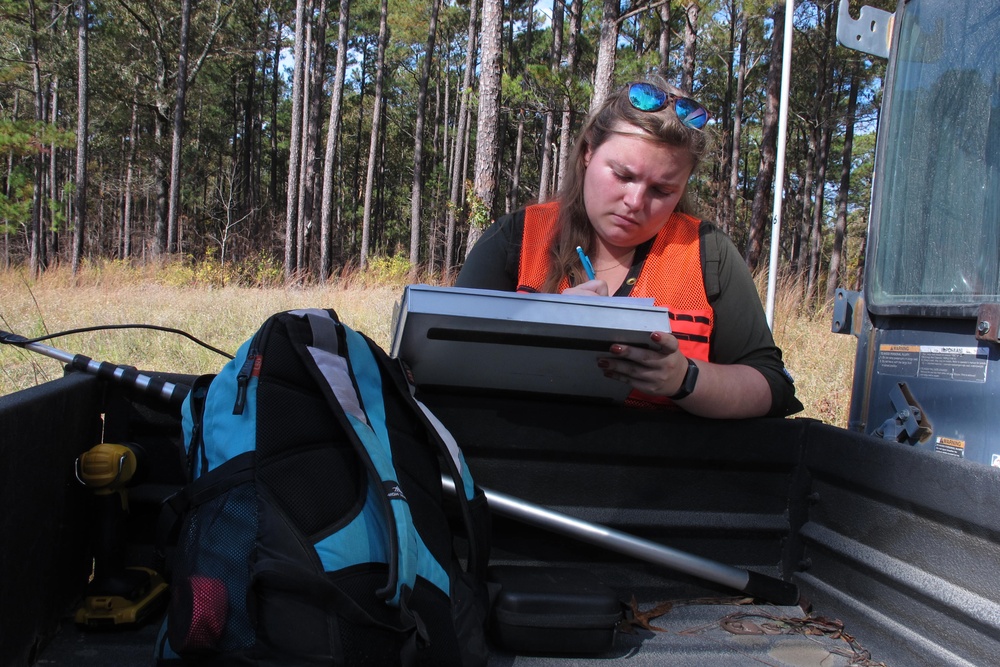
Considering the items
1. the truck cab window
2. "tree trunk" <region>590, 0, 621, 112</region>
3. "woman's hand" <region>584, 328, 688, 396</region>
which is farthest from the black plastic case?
"tree trunk" <region>590, 0, 621, 112</region>

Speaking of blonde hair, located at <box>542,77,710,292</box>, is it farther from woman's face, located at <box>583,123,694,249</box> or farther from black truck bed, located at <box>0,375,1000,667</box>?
black truck bed, located at <box>0,375,1000,667</box>

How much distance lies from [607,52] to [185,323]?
8169 millimetres

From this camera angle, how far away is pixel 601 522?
74.4 inches

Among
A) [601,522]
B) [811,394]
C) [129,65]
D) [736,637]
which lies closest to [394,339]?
[601,522]

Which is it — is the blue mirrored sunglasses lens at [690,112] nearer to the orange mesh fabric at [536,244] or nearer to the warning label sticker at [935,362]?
the orange mesh fabric at [536,244]

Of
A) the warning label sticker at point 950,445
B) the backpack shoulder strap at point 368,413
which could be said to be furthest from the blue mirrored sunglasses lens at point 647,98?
the warning label sticker at point 950,445

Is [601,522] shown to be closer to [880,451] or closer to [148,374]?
[880,451]

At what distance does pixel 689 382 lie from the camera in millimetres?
1745

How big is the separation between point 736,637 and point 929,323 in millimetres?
1277

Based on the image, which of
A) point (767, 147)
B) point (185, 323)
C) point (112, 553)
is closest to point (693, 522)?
point (112, 553)

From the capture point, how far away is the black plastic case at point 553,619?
5.28 ft

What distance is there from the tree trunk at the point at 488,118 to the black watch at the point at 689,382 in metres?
8.10

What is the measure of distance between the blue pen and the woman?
13 millimetres

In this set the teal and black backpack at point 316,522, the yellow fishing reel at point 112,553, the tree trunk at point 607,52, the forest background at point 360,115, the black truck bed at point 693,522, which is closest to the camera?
the teal and black backpack at point 316,522
